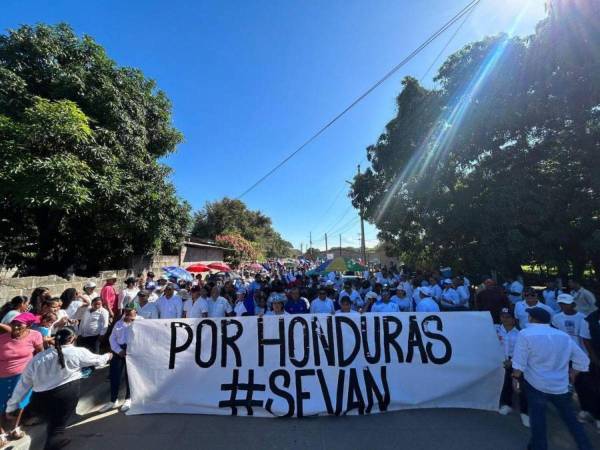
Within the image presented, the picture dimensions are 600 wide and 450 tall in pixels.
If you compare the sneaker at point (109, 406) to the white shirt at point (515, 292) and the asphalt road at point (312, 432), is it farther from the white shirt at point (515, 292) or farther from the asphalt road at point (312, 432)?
the white shirt at point (515, 292)

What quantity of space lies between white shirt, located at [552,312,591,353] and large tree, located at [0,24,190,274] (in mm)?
11129

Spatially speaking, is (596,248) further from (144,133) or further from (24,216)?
(24,216)

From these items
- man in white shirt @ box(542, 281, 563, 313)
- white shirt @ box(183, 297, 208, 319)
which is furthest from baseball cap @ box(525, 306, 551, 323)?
white shirt @ box(183, 297, 208, 319)

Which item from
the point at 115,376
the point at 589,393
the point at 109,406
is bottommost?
the point at 109,406

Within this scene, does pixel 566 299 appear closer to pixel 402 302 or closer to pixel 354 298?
pixel 402 302

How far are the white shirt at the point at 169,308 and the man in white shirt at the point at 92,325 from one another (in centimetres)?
114

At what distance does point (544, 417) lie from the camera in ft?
9.65

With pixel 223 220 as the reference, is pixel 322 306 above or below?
below

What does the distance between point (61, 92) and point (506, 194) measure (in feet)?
53.2

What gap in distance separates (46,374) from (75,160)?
25.5 feet

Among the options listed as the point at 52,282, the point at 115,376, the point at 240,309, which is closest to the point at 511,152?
the point at 240,309

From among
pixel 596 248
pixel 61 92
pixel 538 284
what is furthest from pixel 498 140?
pixel 61 92

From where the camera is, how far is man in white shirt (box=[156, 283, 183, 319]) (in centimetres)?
623

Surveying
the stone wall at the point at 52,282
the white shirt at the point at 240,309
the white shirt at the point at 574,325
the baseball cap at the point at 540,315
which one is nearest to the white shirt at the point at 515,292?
the white shirt at the point at 574,325
